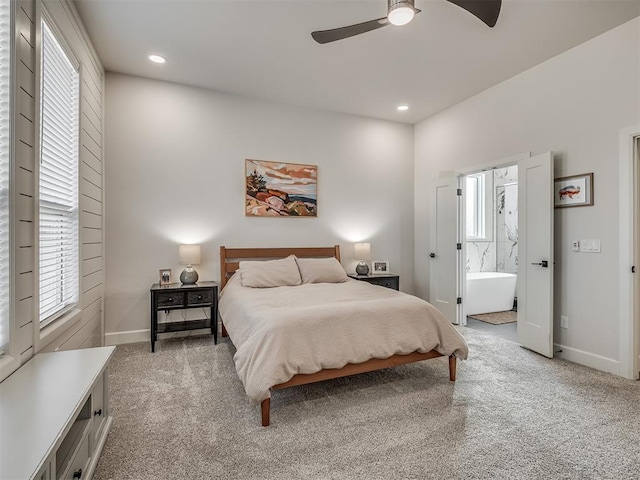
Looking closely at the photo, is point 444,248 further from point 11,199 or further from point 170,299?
point 11,199

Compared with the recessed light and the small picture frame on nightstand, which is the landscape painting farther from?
the recessed light

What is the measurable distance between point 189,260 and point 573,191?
4.14 m

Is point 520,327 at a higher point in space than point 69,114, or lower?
lower

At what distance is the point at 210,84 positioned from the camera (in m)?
4.00

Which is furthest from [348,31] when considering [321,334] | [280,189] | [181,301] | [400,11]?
[181,301]

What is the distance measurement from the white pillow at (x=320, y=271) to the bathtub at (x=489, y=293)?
2278 mm

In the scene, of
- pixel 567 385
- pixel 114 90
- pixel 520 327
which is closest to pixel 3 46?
pixel 114 90

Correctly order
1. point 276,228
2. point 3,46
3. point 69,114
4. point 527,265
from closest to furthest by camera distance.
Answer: point 3,46 < point 69,114 < point 527,265 < point 276,228

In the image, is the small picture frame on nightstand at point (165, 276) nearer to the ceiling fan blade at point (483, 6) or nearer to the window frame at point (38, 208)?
the window frame at point (38, 208)

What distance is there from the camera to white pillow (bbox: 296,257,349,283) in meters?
4.02

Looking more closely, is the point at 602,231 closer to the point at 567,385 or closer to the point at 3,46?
the point at 567,385

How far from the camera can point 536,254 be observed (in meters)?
3.46

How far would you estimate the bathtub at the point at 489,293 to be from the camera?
5.14 m

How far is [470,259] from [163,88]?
5.68 m
